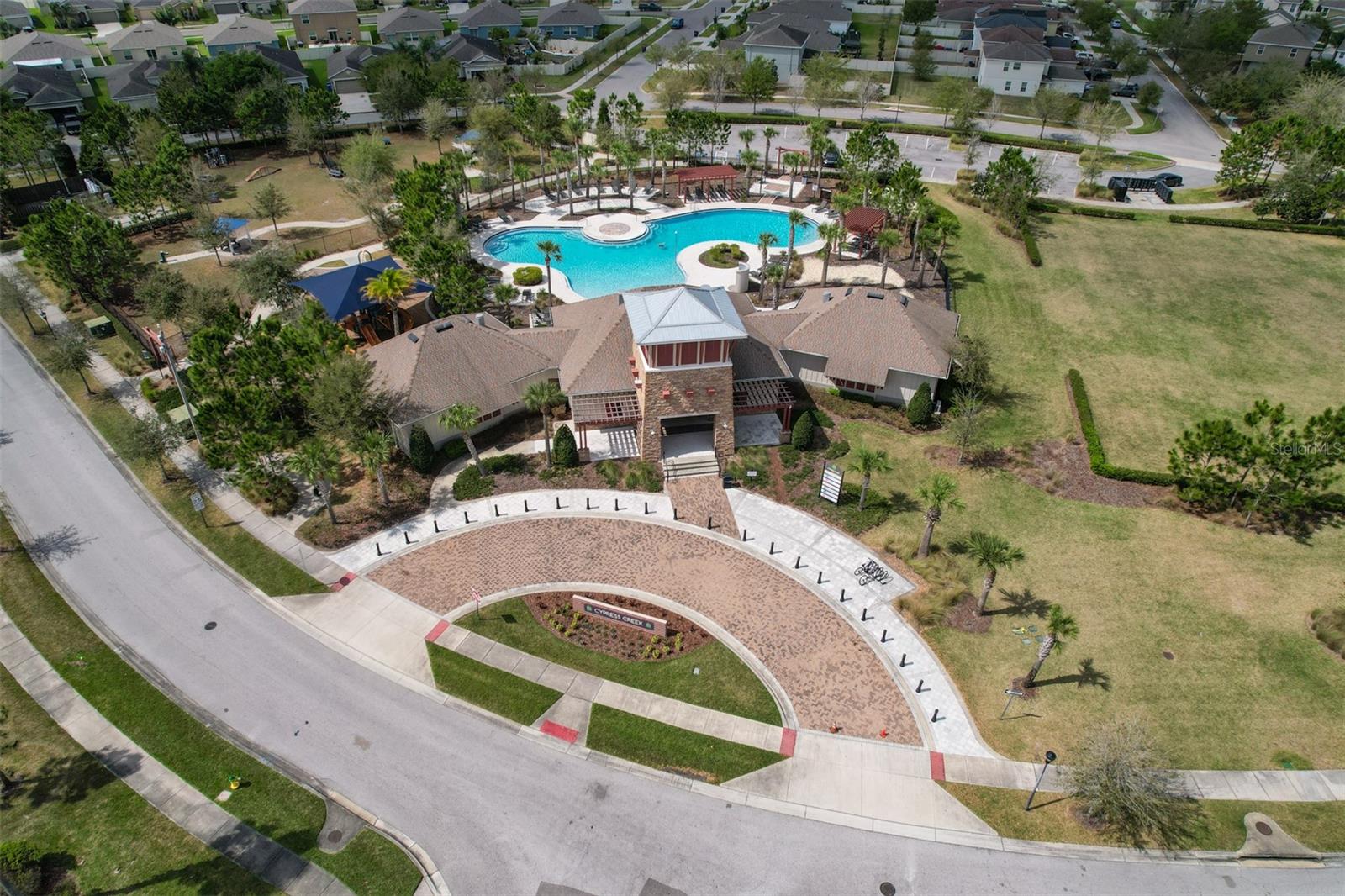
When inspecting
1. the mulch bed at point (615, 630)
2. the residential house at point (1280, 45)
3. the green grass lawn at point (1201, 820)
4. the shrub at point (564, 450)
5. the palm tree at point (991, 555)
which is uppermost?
the residential house at point (1280, 45)

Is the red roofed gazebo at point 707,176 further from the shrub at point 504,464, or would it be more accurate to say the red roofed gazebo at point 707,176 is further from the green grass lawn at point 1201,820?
the green grass lawn at point 1201,820

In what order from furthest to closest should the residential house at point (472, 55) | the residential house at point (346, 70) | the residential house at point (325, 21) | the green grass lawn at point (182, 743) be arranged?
1. the residential house at point (325, 21)
2. the residential house at point (472, 55)
3. the residential house at point (346, 70)
4. the green grass lawn at point (182, 743)

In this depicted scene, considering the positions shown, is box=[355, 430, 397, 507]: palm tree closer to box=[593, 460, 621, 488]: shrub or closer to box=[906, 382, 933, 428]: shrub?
box=[593, 460, 621, 488]: shrub

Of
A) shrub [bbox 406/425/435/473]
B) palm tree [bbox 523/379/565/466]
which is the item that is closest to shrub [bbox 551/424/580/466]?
palm tree [bbox 523/379/565/466]

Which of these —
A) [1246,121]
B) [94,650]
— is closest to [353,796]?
[94,650]

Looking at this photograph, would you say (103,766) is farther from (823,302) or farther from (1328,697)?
(1328,697)

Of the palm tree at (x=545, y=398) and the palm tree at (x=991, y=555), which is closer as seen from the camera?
the palm tree at (x=991, y=555)

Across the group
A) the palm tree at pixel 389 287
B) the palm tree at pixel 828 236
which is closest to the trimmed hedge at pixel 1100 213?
the palm tree at pixel 828 236

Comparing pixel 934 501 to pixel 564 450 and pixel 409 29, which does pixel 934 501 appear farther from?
pixel 409 29
